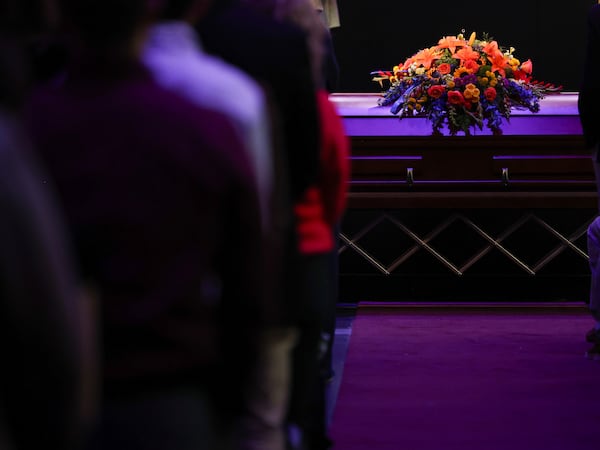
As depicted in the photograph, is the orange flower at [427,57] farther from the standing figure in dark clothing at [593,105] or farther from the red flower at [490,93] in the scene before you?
the standing figure in dark clothing at [593,105]

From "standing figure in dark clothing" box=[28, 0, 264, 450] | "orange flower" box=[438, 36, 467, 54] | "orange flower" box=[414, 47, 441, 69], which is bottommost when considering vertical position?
"orange flower" box=[414, 47, 441, 69]

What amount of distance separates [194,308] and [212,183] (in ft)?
0.55

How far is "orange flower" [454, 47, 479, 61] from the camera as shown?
23.7 feet

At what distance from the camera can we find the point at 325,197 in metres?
3.00

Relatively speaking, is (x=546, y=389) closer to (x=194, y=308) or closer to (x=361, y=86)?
(x=194, y=308)

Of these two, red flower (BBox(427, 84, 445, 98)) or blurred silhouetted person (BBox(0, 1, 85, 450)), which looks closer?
blurred silhouetted person (BBox(0, 1, 85, 450))

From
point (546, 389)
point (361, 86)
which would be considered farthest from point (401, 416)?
point (361, 86)

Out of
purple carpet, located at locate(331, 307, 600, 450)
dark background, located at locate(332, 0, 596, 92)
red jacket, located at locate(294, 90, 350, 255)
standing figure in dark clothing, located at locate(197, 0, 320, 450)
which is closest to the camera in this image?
standing figure in dark clothing, located at locate(197, 0, 320, 450)

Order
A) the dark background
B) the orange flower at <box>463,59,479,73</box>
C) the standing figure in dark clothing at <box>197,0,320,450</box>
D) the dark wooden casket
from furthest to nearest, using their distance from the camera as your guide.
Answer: the dark background → the dark wooden casket → the orange flower at <box>463,59,479,73</box> → the standing figure in dark clothing at <box>197,0,320,450</box>

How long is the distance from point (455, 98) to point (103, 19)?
5.54 metres

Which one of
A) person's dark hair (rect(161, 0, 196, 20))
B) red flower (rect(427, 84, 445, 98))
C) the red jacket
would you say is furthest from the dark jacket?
red flower (rect(427, 84, 445, 98))

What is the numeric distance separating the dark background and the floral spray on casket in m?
1.92

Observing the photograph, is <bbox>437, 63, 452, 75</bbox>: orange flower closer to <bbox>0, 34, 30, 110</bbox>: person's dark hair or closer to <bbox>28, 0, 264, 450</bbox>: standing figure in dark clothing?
<bbox>28, 0, 264, 450</bbox>: standing figure in dark clothing

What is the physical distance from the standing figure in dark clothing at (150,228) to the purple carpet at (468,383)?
232 centimetres
